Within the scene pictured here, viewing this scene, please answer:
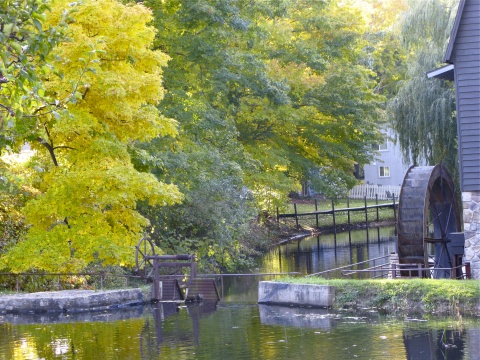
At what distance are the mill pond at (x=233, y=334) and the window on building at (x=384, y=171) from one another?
40530mm

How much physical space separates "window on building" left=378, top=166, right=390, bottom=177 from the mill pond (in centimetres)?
4053

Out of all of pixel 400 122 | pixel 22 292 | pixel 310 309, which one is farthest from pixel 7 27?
pixel 400 122

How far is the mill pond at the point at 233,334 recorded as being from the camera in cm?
1184

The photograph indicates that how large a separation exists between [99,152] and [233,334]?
592 cm

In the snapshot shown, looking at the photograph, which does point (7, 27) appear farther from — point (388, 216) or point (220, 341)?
point (388, 216)

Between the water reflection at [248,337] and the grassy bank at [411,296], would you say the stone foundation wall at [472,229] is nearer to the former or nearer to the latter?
the grassy bank at [411,296]

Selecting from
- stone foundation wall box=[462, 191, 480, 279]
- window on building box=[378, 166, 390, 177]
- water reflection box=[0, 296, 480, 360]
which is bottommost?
water reflection box=[0, 296, 480, 360]

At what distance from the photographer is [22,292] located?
61.3 ft

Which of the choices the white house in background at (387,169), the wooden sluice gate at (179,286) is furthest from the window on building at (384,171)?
the wooden sluice gate at (179,286)

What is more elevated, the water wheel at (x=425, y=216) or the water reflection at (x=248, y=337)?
the water wheel at (x=425, y=216)

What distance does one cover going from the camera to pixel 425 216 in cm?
2039

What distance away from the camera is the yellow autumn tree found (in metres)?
17.2

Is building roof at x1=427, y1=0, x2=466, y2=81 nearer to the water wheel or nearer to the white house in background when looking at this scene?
the water wheel

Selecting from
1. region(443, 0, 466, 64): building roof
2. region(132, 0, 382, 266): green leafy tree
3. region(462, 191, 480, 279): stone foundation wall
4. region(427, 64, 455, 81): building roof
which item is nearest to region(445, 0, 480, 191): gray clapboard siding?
region(443, 0, 466, 64): building roof
